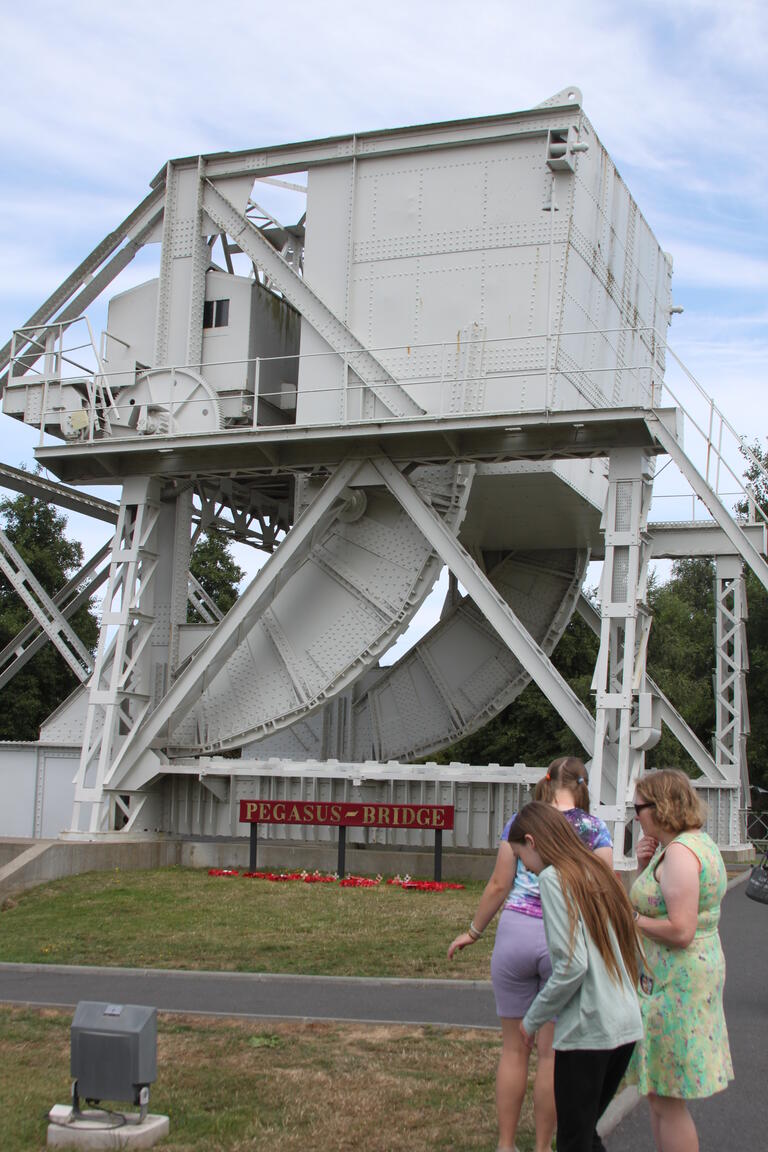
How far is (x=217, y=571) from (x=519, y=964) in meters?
46.9

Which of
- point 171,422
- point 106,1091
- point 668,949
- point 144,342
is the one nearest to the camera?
point 668,949

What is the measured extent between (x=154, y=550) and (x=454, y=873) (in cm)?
696

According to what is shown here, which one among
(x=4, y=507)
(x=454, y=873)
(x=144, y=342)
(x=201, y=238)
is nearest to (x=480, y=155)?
(x=201, y=238)

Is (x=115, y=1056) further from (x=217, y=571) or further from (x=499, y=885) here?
(x=217, y=571)

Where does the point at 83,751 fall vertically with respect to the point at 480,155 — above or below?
below

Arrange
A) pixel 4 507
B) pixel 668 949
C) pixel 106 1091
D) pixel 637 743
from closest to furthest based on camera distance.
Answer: pixel 668 949 → pixel 106 1091 → pixel 637 743 → pixel 4 507

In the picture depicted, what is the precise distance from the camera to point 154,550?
846 inches

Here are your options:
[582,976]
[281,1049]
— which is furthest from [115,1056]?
[582,976]

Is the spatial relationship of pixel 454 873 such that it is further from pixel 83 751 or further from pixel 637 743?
pixel 83 751

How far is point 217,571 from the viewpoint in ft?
172

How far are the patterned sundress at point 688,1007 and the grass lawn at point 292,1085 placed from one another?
1.45m

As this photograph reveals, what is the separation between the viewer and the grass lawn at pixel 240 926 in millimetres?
12180

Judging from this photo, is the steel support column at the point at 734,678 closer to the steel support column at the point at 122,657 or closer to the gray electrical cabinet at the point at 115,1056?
the steel support column at the point at 122,657

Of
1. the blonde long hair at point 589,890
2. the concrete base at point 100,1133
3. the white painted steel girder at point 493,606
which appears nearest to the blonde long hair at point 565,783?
the blonde long hair at point 589,890
